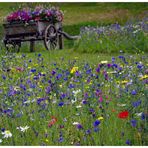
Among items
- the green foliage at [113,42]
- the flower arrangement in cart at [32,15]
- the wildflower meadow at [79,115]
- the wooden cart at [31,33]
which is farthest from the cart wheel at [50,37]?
the wildflower meadow at [79,115]

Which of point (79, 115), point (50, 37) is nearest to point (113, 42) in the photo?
point (50, 37)

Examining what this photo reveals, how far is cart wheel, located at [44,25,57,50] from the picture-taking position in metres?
14.7

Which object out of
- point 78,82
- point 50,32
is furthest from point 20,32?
point 78,82

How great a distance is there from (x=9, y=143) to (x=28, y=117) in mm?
469

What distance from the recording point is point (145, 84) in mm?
4887

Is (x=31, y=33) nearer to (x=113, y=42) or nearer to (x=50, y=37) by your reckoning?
(x=50, y=37)

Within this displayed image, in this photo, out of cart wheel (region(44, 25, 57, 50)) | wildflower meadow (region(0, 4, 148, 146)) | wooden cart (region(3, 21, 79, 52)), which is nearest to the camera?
wildflower meadow (region(0, 4, 148, 146))

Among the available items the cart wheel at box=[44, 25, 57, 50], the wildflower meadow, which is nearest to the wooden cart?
the cart wheel at box=[44, 25, 57, 50]

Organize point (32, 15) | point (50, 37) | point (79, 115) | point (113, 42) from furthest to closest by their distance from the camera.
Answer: point (50, 37), point (32, 15), point (113, 42), point (79, 115)

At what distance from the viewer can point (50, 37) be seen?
15055 millimetres

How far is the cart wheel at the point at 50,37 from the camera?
14.7m

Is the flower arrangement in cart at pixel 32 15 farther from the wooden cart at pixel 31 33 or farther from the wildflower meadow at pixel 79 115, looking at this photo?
the wildflower meadow at pixel 79 115

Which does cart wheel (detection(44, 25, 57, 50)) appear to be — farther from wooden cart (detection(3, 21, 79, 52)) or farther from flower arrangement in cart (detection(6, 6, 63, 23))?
flower arrangement in cart (detection(6, 6, 63, 23))

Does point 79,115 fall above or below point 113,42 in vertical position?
above
